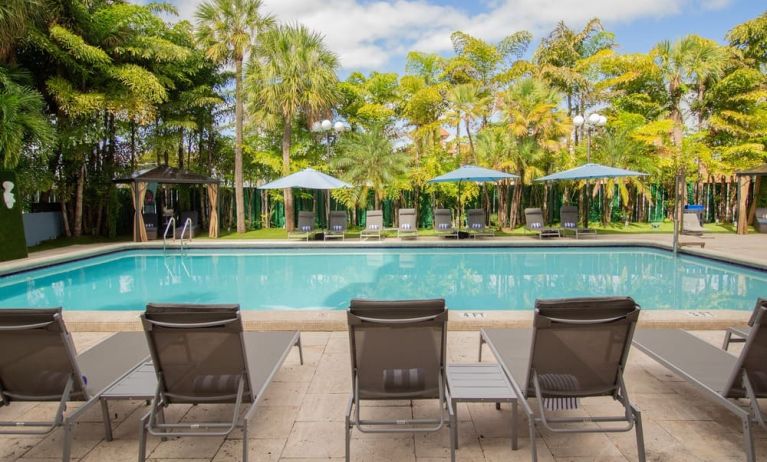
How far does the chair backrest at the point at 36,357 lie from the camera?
228 centimetres

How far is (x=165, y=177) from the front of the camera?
44.2 ft

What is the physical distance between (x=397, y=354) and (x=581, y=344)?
37.2 inches

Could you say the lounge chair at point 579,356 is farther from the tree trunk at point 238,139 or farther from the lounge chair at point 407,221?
the tree trunk at point 238,139

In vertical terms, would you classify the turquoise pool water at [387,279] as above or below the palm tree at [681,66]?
below

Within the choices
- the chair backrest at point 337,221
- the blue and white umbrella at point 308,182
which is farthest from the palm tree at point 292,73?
the chair backrest at point 337,221

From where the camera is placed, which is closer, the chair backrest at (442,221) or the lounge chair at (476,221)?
the lounge chair at (476,221)

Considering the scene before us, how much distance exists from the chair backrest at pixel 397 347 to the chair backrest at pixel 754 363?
1487 mm

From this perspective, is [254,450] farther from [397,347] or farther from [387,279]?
[387,279]

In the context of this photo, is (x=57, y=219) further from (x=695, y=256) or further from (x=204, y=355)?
(x=695, y=256)

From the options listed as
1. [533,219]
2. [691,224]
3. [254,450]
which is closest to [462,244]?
[533,219]

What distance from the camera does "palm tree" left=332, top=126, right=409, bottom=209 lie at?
15383 mm

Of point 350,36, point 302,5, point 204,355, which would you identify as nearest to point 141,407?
point 204,355

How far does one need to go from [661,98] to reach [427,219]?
36.3 feet

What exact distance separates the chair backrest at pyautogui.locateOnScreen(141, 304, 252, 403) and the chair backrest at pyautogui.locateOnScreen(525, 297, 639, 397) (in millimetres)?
1522
